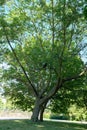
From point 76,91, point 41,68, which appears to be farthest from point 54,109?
point 41,68

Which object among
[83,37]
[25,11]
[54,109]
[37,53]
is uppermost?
[25,11]

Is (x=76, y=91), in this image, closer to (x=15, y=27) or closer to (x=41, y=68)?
(x=41, y=68)

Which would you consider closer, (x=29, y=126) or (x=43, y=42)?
(x=29, y=126)

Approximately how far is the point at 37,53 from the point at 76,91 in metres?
6.35

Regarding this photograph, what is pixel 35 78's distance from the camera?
24.4 m

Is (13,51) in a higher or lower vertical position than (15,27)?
lower

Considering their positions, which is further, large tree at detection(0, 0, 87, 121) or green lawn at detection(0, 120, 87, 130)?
large tree at detection(0, 0, 87, 121)

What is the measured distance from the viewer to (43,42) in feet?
78.4

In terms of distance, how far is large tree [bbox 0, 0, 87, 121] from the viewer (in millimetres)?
20297

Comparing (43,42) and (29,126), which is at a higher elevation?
(43,42)

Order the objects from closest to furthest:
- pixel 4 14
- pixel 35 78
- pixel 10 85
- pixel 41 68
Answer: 1. pixel 4 14
2. pixel 41 68
3. pixel 35 78
4. pixel 10 85

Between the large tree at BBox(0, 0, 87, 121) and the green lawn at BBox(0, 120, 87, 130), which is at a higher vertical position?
the large tree at BBox(0, 0, 87, 121)

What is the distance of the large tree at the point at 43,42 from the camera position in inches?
799

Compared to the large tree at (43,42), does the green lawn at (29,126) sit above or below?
below
